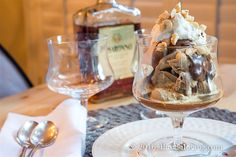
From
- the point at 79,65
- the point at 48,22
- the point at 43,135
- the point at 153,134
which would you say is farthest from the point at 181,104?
the point at 48,22

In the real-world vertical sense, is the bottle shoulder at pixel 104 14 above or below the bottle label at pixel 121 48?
above

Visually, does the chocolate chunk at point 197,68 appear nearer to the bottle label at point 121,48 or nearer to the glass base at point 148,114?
the glass base at point 148,114

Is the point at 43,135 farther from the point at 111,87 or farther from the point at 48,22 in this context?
the point at 48,22

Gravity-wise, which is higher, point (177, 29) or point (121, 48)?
point (177, 29)

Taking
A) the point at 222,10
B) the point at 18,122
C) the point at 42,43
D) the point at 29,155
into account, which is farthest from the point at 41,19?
the point at 29,155

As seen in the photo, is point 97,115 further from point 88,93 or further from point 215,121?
point 215,121

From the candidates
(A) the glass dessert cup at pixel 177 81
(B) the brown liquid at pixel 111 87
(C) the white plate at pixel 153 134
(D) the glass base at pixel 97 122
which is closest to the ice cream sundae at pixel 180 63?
(A) the glass dessert cup at pixel 177 81
